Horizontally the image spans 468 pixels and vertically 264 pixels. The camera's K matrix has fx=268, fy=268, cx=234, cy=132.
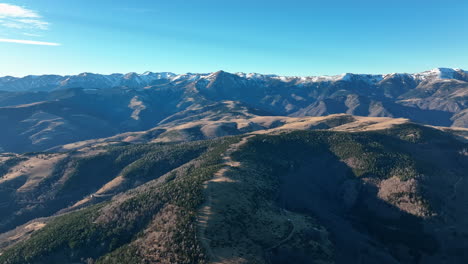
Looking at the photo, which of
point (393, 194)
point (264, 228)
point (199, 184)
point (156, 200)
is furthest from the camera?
point (393, 194)

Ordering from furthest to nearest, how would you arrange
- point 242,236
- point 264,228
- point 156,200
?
point 156,200
point 264,228
point 242,236

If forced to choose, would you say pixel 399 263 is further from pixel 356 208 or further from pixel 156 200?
pixel 156 200

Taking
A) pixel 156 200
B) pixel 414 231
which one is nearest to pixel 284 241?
pixel 156 200

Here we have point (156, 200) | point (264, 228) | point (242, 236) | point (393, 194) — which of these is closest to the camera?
point (242, 236)

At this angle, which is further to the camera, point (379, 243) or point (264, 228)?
point (379, 243)

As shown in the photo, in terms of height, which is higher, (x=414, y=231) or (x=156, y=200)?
(x=156, y=200)

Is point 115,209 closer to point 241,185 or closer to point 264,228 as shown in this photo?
point 241,185

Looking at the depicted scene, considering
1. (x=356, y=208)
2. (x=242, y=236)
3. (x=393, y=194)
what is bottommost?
(x=356, y=208)

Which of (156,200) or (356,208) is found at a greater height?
(156,200)

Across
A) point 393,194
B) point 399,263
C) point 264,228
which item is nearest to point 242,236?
point 264,228

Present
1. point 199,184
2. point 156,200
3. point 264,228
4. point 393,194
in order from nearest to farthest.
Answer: point 264,228 < point 156,200 < point 199,184 < point 393,194
